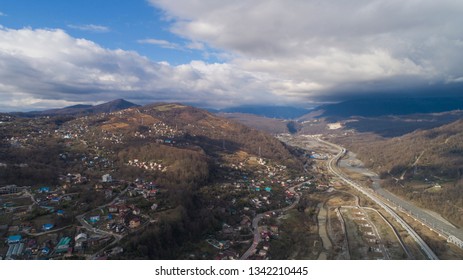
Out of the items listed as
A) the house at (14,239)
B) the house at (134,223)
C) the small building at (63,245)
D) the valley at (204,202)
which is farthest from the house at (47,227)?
the house at (134,223)

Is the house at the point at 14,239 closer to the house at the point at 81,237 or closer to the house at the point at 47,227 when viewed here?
the house at the point at 47,227

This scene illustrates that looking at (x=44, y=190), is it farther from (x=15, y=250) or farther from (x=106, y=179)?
(x=15, y=250)

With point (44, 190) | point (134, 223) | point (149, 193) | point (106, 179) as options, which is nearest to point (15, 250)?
point (134, 223)

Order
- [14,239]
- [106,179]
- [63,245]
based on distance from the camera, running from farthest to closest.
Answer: [106,179], [14,239], [63,245]

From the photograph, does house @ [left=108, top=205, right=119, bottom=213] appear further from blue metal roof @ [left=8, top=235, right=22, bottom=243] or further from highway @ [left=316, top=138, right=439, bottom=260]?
highway @ [left=316, top=138, right=439, bottom=260]

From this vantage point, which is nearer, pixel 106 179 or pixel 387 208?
pixel 106 179

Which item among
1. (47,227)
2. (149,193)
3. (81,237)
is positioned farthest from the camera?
(149,193)

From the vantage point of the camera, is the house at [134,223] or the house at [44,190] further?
the house at [44,190]

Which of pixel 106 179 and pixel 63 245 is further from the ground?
pixel 106 179

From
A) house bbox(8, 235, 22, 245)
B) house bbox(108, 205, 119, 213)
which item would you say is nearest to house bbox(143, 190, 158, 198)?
house bbox(108, 205, 119, 213)

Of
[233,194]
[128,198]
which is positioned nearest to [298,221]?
[233,194]

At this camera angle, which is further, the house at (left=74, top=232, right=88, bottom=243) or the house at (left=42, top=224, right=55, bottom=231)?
the house at (left=42, top=224, right=55, bottom=231)
